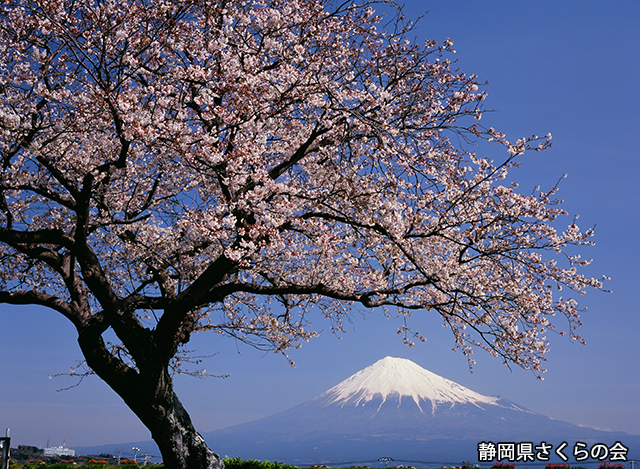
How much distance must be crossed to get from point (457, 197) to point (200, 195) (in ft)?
18.3

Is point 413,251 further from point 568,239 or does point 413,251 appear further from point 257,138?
point 257,138

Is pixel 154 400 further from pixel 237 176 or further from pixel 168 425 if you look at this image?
pixel 237 176

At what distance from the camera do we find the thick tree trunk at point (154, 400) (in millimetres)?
9859

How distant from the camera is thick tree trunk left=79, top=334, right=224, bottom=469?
9859 millimetres

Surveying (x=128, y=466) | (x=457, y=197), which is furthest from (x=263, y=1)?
(x=128, y=466)

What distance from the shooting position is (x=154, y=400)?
9852 millimetres
